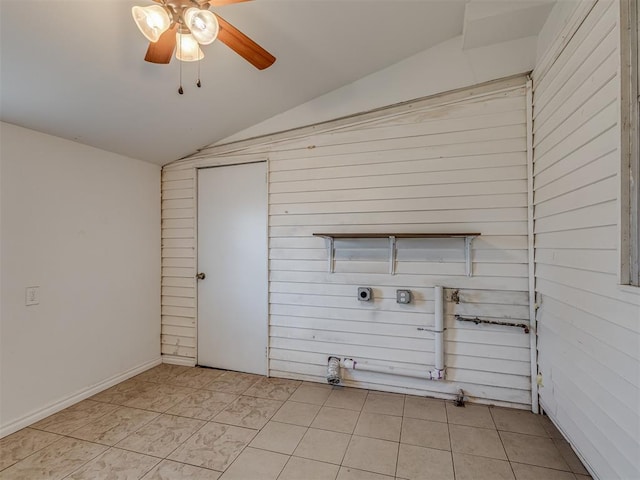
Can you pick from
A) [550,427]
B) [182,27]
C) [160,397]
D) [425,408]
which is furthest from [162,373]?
[550,427]

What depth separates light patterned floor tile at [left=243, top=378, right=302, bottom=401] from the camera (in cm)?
278

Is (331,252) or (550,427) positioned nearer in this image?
(550,427)

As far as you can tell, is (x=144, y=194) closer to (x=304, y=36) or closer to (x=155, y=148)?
(x=155, y=148)

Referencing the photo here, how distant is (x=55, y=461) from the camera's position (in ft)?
6.43

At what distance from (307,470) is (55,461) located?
1.59 m

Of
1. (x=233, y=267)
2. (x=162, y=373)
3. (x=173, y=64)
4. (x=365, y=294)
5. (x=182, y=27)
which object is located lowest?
(x=162, y=373)

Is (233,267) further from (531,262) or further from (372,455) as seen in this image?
(531,262)

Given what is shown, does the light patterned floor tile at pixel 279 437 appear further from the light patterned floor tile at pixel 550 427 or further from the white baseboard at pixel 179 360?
the light patterned floor tile at pixel 550 427

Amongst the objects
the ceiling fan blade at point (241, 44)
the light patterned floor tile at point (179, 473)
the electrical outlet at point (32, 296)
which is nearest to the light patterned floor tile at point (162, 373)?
the electrical outlet at point (32, 296)

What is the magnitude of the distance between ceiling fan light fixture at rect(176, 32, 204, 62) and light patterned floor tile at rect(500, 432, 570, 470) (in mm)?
3005

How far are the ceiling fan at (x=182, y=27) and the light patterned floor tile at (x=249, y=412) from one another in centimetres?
246

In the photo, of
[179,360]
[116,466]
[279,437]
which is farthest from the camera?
[179,360]

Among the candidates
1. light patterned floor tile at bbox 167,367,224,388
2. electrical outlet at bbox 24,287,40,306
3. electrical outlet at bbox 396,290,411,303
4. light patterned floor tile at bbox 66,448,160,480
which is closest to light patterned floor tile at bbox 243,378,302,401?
light patterned floor tile at bbox 167,367,224,388

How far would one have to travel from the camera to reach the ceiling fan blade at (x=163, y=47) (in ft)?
4.95
